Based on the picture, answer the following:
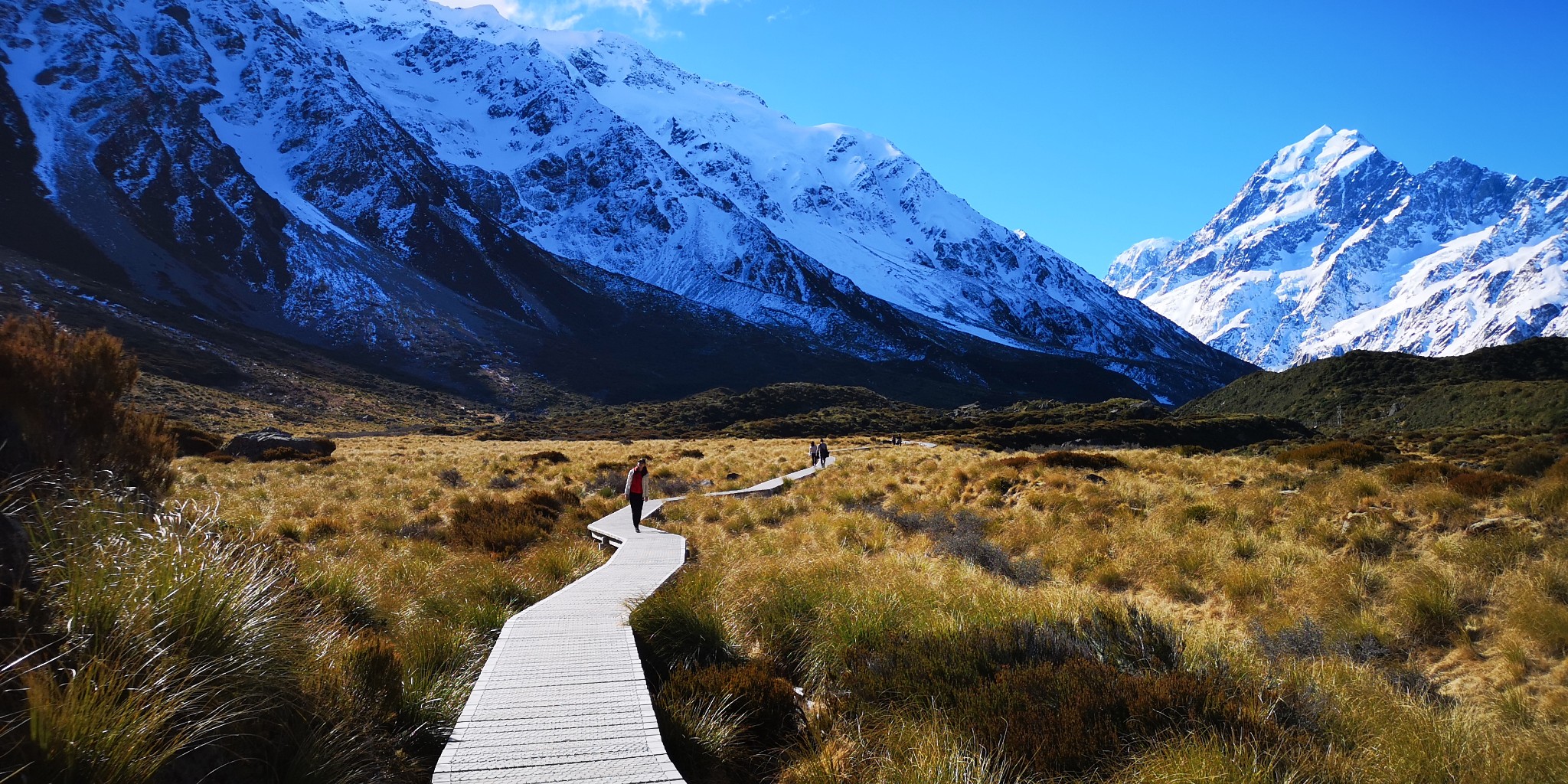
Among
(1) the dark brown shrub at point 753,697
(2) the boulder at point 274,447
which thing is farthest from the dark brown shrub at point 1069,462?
(2) the boulder at point 274,447

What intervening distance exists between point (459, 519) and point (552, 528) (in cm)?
165

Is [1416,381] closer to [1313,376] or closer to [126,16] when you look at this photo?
[1313,376]

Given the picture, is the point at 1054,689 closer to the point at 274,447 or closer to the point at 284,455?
the point at 284,455

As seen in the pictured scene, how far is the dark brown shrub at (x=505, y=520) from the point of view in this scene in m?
11.8

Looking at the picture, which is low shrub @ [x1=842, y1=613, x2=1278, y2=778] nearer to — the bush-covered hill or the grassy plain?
the grassy plain

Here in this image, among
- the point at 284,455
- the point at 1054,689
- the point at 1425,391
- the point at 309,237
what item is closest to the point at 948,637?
the point at 1054,689

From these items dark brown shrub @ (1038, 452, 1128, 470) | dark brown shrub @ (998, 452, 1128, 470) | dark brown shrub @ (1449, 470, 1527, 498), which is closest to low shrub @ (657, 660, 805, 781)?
dark brown shrub @ (1449, 470, 1527, 498)

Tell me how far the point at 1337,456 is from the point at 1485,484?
6082 millimetres

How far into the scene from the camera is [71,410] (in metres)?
8.35

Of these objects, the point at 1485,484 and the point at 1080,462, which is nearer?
the point at 1485,484

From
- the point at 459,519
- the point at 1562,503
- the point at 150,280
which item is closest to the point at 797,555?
the point at 459,519

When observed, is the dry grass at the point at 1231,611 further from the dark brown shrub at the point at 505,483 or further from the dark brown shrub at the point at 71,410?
the dark brown shrub at the point at 505,483

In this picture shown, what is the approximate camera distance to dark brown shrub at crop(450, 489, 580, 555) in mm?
11766

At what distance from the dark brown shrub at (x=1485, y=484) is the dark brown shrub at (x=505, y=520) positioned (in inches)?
549
